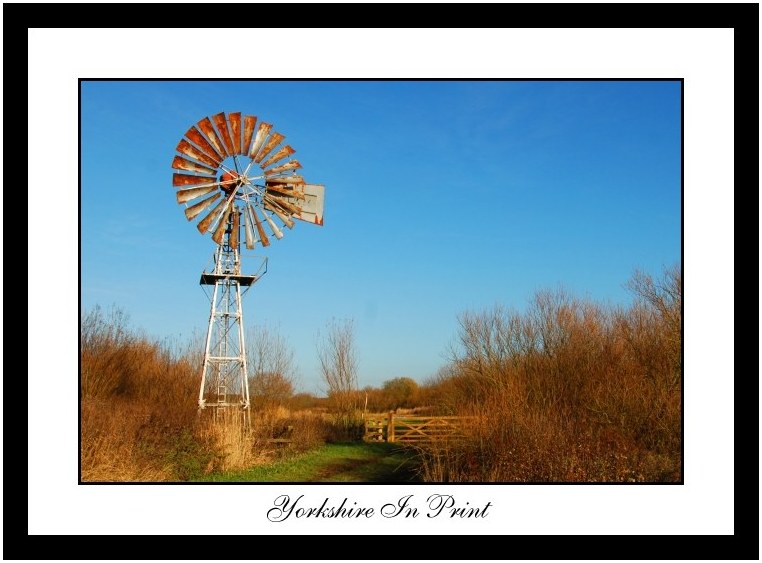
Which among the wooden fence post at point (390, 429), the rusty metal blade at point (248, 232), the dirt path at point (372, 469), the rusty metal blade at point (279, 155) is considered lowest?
the wooden fence post at point (390, 429)

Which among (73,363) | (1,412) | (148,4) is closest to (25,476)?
(1,412)

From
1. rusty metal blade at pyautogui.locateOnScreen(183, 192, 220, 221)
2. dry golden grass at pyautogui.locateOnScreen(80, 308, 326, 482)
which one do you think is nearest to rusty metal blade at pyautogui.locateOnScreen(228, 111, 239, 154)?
rusty metal blade at pyautogui.locateOnScreen(183, 192, 220, 221)

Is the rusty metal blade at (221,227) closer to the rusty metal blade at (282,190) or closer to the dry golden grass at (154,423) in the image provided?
the rusty metal blade at (282,190)

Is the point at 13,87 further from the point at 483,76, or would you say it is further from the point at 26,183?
the point at 483,76

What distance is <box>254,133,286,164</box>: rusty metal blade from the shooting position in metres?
13.6

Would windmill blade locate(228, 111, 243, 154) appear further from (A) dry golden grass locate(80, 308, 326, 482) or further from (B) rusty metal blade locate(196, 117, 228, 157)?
(A) dry golden grass locate(80, 308, 326, 482)

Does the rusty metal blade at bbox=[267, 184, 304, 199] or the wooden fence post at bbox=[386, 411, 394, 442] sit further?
the wooden fence post at bbox=[386, 411, 394, 442]

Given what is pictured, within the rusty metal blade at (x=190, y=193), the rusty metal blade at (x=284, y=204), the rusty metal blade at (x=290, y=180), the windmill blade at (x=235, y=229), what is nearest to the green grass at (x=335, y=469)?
the windmill blade at (x=235, y=229)

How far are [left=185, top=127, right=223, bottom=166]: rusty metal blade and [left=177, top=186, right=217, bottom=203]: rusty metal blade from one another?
0.69 metres

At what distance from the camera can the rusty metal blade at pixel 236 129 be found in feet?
42.3

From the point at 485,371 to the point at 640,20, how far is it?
11126 mm

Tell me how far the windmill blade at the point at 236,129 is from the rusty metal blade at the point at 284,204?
1.37 m

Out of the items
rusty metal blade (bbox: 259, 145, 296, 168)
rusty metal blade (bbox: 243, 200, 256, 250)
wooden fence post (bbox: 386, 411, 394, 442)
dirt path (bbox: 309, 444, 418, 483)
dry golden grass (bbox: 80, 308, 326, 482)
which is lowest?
wooden fence post (bbox: 386, 411, 394, 442)

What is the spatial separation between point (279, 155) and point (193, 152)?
7.04 feet
